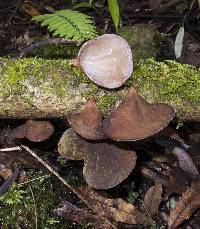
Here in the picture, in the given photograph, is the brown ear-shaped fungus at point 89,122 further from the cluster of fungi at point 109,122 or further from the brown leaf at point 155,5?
the brown leaf at point 155,5

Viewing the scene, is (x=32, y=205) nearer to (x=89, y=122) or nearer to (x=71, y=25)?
(x=89, y=122)

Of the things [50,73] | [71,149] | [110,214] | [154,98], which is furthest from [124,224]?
[50,73]

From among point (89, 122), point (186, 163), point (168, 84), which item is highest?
point (168, 84)

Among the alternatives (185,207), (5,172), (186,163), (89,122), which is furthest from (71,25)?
(185,207)

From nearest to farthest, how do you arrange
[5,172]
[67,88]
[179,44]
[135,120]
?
[135,120] → [67,88] → [5,172] → [179,44]

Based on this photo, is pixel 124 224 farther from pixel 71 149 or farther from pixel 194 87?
pixel 194 87

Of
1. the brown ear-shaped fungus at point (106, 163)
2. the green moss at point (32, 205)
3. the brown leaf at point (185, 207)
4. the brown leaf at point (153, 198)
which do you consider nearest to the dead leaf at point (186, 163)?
the brown leaf at point (185, 207)
